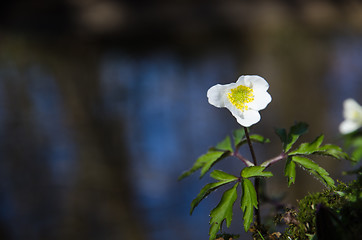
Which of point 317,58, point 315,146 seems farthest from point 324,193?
point 317,58

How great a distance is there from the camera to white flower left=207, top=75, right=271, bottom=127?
0.45m

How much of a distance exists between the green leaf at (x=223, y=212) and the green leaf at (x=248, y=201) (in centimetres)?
1

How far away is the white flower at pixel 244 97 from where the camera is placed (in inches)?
17.7

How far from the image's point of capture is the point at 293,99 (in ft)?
10.1

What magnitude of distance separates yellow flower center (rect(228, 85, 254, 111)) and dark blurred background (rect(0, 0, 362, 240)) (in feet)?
7.20

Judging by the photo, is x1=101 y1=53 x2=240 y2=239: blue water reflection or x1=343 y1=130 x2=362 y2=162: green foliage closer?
x1=343 y1=130 x2=362 y2=162: green foliage

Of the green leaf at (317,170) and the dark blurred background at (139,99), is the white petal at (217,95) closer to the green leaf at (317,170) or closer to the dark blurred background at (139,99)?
the green leaf at (317,170)

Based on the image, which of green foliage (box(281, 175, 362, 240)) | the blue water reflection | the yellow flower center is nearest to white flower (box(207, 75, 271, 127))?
the yellow flower center

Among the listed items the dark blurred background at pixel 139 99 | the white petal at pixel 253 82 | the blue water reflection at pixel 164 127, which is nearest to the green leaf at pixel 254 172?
the white petal at pixel 253 82

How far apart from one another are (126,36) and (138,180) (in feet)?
3.89

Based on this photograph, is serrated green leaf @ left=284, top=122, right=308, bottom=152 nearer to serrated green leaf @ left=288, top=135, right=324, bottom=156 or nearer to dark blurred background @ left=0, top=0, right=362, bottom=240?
serrated green leaf @ left=288, top=135, right=324, bottom=156

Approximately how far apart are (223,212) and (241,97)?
143mm

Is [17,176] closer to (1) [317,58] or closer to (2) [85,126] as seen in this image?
(2) [85,126]

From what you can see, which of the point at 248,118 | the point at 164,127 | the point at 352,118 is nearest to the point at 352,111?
the point at 352,118
